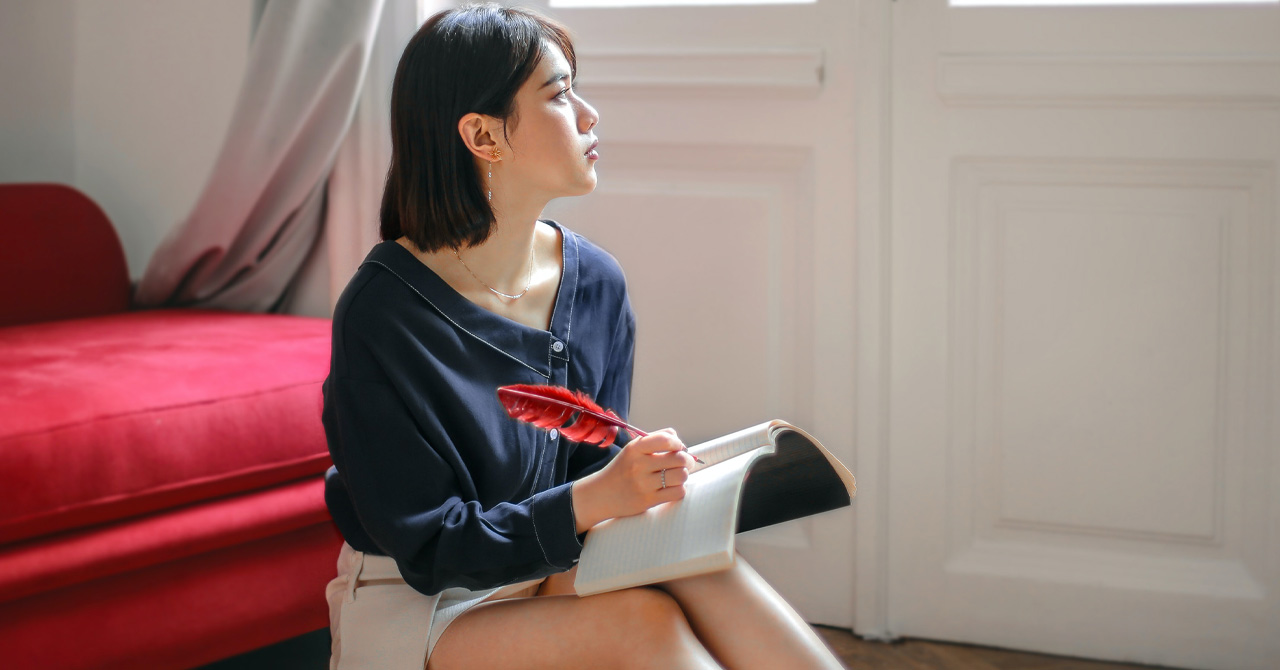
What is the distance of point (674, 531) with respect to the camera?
3.06 feet

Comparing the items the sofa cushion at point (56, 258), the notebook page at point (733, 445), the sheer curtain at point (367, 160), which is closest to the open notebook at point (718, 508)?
the notebook page at point (733, 445)

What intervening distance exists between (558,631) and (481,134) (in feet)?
1.69

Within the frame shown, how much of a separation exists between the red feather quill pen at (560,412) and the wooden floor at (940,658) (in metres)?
1.02

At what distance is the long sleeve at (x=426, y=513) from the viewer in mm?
985

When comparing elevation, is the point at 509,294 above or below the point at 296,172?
below

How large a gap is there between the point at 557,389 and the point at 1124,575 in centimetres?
129

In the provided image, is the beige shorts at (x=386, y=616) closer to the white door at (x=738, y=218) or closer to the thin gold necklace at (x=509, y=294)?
the thin gold necklace at (x=509, y=294)

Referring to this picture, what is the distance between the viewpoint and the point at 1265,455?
5.69 feet

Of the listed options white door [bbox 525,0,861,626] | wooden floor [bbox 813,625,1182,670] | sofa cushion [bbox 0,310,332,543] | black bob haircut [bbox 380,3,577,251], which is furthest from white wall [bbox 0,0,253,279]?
wooden floor [bbox 813,625,1182,670]

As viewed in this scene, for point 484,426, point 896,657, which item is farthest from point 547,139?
point 896,657

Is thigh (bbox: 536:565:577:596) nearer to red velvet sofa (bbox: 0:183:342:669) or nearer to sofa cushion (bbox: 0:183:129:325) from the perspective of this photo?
red velvet sofa (bbox: 0:183:342:669)

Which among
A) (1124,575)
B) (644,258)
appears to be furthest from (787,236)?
(1124,575)

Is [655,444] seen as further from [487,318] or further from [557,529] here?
[487,318]

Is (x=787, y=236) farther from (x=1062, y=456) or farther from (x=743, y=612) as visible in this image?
(x=743, y=612)
